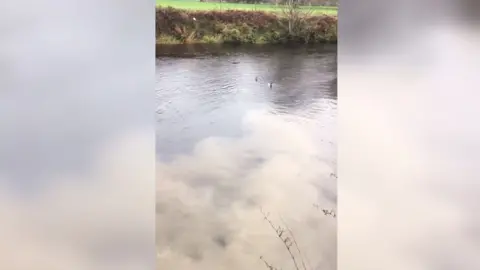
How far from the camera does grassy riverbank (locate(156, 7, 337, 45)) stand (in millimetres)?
1570

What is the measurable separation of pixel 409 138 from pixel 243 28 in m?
0.61

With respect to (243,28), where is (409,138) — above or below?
below

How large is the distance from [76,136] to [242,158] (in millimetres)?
489

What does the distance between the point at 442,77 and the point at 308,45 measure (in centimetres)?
42

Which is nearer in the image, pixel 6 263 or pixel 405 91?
pixel 6 263

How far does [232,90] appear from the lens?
5.15ft

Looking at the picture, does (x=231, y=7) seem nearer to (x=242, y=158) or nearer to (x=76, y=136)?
(x=242, y=158)

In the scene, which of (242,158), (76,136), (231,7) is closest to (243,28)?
(231,7)

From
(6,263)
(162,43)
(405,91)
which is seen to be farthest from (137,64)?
(405,91)

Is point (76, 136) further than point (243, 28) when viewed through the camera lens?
No

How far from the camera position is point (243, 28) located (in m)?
1.61

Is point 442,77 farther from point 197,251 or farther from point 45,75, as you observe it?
point 45,75

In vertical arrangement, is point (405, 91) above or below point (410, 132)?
above

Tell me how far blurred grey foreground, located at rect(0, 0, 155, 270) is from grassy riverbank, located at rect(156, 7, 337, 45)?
0.11m
